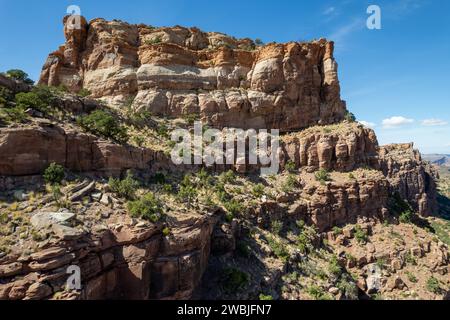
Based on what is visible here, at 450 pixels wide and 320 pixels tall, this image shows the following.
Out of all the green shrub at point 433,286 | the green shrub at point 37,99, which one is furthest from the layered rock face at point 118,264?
the green shrub at point 433,286

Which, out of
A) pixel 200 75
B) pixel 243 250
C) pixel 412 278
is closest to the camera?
pixel 243 250

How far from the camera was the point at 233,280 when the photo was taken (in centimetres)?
2338

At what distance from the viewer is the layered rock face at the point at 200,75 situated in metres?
42.0

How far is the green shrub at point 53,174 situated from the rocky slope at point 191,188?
435 millimetres

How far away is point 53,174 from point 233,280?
16.1 metres

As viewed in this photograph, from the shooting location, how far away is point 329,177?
3828cm

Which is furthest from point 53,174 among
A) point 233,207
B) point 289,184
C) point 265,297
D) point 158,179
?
point 289,184

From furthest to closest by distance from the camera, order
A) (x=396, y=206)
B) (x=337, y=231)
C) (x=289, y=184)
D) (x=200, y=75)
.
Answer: (x=200, y=75), (x=396, y=206), (x=289, y=184), (x=337, y=231)

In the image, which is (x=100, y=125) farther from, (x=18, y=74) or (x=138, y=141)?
(x=18, y=74)

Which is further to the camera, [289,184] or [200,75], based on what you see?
[200,75]
